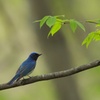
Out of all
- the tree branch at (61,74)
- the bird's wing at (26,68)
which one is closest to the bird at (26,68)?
the bird's wing at (26,68)

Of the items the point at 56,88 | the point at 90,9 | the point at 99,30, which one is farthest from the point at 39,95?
the point at 99,30

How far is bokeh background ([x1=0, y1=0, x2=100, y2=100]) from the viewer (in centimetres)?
542

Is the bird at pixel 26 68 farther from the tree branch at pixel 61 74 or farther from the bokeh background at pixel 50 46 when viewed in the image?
the bokeh background at pixel 50 46

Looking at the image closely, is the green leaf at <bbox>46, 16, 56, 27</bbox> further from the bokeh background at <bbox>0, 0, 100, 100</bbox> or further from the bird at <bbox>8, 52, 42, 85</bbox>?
the bokeh background at <bbox>0, 0, 100, 100</bbox>

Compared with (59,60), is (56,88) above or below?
below

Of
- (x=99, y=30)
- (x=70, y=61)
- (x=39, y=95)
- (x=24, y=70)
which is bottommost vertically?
(x=39, y=95)

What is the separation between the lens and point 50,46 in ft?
17.6

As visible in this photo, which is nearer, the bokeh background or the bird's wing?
the bird's wing

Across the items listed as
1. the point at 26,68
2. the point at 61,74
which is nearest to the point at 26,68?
the point at 26,68

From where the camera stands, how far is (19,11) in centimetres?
817

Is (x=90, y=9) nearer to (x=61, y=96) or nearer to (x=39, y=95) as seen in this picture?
(x=39, y=95)

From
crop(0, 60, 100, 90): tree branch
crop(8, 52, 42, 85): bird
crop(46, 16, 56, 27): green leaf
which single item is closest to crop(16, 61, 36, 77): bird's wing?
crop(8, 52, 42, 85): bird

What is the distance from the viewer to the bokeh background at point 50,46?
5.42 metres

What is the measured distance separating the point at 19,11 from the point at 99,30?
5.10 metres
